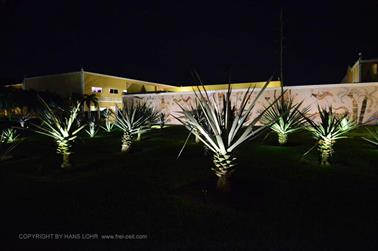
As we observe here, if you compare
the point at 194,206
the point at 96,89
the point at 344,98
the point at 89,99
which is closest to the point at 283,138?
the point at 194,206

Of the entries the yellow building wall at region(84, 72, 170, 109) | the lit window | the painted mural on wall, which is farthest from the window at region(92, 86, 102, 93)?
the painted mural on wall

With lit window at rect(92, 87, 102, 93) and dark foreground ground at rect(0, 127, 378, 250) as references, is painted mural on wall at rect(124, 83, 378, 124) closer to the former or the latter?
dark foreground ground at rect(0, 127, 378, 250)

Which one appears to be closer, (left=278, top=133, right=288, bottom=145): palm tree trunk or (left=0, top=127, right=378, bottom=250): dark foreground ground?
(left=0, top=127, right=378, bottom=250): dark foreground ground

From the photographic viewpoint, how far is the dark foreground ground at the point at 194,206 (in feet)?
8.51

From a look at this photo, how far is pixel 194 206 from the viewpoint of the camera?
335 cm

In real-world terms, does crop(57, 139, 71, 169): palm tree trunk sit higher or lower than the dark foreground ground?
higher

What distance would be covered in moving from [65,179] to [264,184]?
4.30m

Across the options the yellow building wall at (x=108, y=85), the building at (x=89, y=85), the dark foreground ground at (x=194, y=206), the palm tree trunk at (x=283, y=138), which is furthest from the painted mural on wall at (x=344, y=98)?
the yellow building wall at (x=108, y=85)

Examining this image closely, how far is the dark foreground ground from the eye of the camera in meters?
2.59

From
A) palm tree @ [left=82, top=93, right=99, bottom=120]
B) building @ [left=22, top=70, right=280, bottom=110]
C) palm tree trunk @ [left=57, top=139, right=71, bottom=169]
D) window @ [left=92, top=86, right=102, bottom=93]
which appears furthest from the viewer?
window @ [left=92, top=86, right=102, bottom=93]

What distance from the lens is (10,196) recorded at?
156 inches

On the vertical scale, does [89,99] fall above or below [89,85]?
below

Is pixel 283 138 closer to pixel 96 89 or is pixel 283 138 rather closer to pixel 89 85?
pixel 89 85

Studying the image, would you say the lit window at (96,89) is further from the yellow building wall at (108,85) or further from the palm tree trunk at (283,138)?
the palm tree trunk at (283,138)
